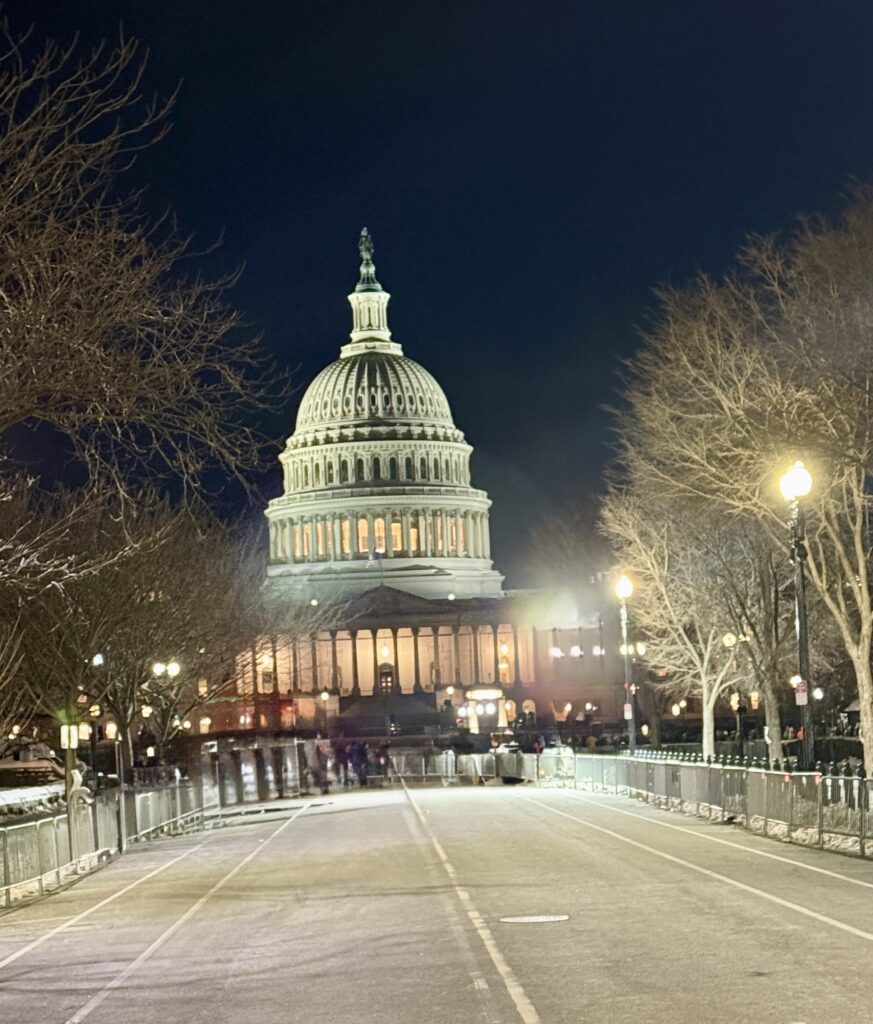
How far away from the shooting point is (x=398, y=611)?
17475 centimetres

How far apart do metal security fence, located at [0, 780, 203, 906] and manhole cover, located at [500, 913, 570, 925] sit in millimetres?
9599

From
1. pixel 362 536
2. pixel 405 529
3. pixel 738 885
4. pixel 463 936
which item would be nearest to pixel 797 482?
pixel 738 885

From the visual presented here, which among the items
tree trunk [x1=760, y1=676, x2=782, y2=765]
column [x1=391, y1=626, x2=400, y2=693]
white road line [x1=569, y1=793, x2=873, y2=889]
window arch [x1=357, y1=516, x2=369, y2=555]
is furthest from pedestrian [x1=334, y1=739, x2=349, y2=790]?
window arch [x1=357, y1=516, x2=369, y2=555]

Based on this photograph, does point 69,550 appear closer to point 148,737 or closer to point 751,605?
point 751,605

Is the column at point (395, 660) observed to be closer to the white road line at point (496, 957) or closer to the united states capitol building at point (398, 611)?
the united states capitol building at point (398, 611)

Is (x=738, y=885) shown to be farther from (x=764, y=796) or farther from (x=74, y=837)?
(x=74, y=837)

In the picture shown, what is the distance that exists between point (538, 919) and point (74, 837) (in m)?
14.2

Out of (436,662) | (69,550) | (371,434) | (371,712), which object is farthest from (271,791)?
(371,434)

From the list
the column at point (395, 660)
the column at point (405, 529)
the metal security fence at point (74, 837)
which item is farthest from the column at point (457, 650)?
the metal security fence at point (74, 837)

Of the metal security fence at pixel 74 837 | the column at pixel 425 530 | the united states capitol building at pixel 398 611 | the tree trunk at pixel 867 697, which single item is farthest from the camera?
the column at pixel 425 530

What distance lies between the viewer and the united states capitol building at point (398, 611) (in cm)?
14450

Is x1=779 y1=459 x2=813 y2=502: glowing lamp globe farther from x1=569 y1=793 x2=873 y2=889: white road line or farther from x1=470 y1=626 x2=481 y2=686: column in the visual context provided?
x1=470 y1=626 x2=481 y2=686: column

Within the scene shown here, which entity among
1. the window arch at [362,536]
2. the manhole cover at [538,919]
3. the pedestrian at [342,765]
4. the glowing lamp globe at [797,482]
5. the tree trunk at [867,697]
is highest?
the window arch at [362,536]

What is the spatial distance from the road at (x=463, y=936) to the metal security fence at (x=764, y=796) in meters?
0.64
